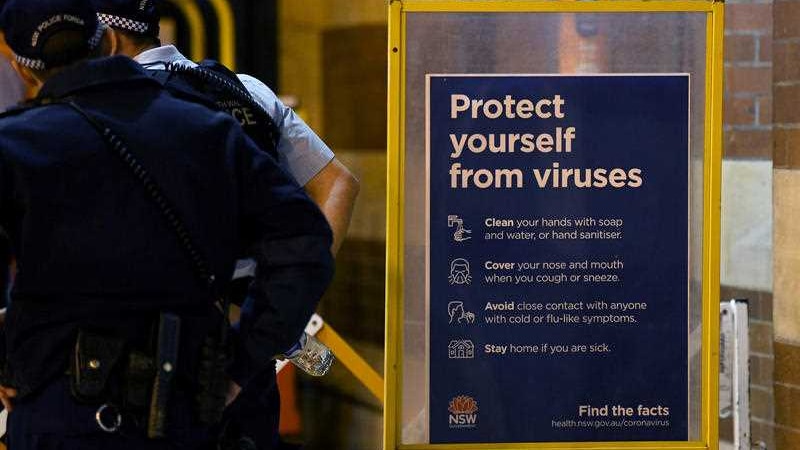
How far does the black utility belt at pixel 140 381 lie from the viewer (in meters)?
2.67

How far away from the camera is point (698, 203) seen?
4.00 m

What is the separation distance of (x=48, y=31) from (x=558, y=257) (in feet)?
5.69

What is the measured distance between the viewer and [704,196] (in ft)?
13.1

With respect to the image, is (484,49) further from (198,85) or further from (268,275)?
(268,275)

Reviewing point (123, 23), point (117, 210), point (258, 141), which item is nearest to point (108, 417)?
point (117, 210)

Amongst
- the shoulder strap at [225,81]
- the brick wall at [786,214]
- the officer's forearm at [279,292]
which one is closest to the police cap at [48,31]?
the shoulder strap at [225,81]

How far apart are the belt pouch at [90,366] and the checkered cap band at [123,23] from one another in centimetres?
87

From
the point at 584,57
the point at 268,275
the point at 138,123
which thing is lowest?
the point at 268,275

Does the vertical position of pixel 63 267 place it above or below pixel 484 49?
below

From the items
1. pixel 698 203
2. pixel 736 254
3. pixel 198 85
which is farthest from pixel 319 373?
pixel 736 254

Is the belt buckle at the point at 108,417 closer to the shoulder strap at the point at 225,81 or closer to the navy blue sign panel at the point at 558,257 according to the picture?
the shoulder strap at the point at 225,81

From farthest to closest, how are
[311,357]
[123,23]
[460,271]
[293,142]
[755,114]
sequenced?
[755,114], [460,271], [311,357], [293,142], [123,23]

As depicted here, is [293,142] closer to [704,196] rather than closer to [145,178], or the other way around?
[145,178]

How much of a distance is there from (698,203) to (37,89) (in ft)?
6.46
